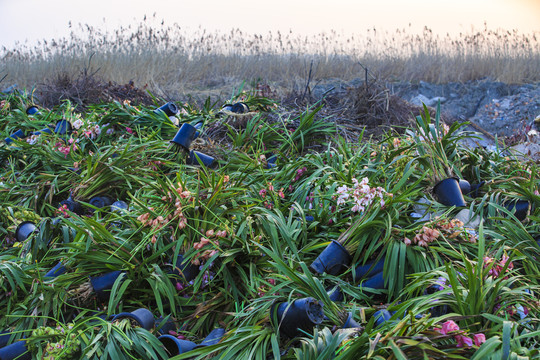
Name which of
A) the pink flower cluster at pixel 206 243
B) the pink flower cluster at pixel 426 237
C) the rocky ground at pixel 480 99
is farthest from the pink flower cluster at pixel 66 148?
the rocky ground at pixel 480 99

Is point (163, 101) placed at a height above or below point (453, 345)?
above

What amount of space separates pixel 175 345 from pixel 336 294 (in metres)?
0.76

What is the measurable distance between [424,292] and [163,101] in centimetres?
413

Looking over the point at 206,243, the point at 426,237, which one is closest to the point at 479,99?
the point at 426,237

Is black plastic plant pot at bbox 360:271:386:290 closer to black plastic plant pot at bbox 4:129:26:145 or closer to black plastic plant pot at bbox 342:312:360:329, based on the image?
black plastic plant pot at bbox 342:312:360:329

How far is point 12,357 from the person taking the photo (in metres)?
2.21

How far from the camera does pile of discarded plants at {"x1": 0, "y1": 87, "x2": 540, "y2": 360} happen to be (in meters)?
1.90

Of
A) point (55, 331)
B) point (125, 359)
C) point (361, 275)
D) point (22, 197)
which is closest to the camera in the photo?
point (125, 359)

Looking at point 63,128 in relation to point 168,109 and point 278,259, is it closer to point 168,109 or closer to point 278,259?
point 168,109

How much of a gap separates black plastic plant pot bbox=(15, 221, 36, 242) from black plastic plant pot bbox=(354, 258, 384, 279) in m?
2.01

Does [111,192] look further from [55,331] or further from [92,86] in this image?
[92,86]

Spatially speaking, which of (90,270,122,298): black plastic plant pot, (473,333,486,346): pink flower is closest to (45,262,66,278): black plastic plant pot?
(90,270,122,298): black plastic plant pot

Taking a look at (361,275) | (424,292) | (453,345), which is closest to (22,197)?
(361,275)

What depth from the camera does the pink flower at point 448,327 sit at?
1646 millimetres
